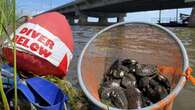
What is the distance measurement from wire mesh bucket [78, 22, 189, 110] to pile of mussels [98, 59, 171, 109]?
0.27 ft

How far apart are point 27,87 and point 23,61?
638 mm

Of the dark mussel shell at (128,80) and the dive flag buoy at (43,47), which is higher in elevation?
the dive flag buoy at (43,47)

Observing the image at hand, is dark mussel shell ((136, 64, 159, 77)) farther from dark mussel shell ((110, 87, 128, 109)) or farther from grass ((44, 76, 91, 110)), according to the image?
grass ((44, 76, 91, 110))

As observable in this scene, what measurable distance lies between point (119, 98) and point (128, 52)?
1073 millimetres

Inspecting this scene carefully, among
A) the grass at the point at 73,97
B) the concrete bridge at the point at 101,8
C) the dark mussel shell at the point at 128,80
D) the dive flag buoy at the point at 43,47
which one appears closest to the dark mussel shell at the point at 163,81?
the dark mussel shell at the point at 128,80

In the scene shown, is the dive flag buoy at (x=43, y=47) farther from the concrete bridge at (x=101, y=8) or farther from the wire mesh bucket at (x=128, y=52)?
the concrete bridge at (x=101, y=8)

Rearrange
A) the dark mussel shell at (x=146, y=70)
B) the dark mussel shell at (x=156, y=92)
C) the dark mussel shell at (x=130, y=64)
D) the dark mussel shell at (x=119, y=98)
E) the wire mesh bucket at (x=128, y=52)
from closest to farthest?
the dark mussel shell at (x=119, y=98) < the dark mussel shell at (x=156, y=92) < the wire mesh bucket at (x=128, y=52) < the dark mussel shell at (x=146, y=70) < the dark mussel shell at (x=130, y=64)

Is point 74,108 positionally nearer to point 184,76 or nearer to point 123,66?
point 123,66

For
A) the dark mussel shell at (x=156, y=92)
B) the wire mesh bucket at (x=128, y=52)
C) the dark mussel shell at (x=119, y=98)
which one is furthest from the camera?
the wire mesh bucket at (x=128, y=52)

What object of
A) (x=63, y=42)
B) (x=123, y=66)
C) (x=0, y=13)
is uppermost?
(x=0, y=13)

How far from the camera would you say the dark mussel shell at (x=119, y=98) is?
3.43 metres

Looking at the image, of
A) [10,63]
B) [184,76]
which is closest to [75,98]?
[10,63]

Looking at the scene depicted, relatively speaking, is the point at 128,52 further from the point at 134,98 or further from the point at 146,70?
the point at 134,98

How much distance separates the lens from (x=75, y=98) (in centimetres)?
377
